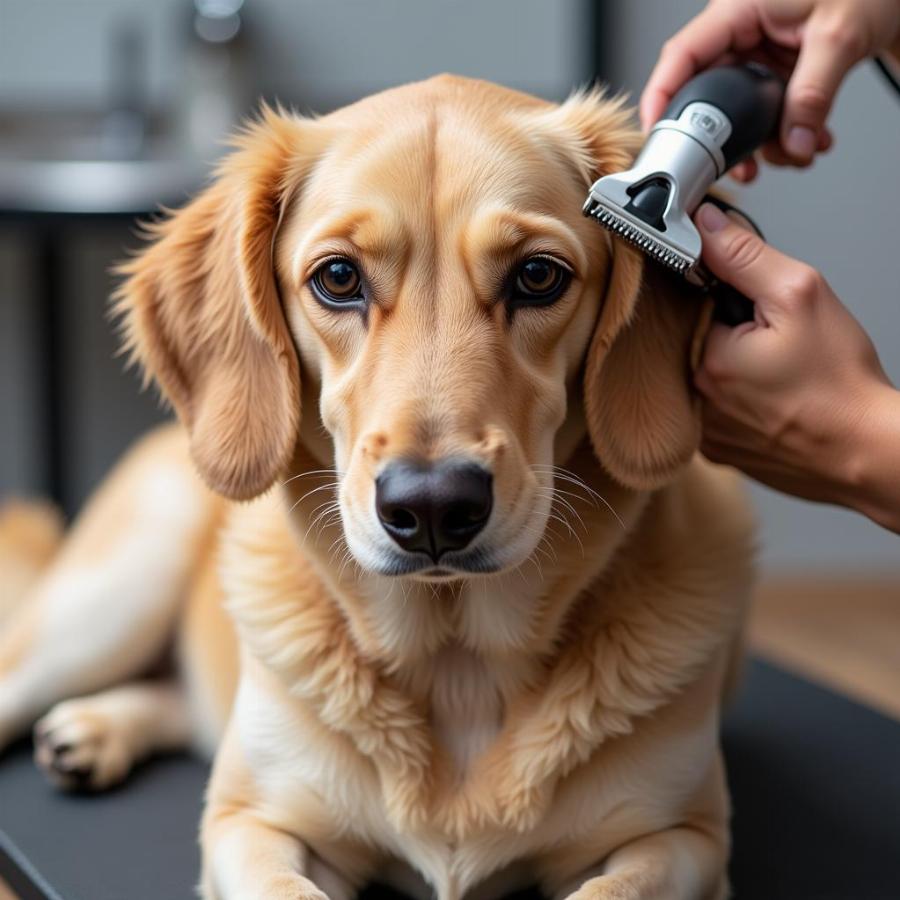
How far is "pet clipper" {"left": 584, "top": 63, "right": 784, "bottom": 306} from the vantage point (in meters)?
1.18

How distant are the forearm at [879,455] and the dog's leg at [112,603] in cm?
85

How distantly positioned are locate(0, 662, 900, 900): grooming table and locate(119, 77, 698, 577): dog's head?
15.9 inches

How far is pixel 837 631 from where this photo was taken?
11.5 feet

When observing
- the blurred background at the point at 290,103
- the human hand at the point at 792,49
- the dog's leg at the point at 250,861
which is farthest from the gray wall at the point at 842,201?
the dog's leg at the point at 250,861

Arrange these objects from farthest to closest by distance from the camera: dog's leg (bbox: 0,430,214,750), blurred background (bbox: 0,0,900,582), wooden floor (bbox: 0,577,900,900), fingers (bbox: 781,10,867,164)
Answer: blurred background (bbox: 0,0,900,582)
wooden floor (bbox: 0,577,900,900)
dog's leg (bbox: 0,430,214,750)
fingers (bbox: 781,10,867,164)

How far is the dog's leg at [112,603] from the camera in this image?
1717 mm

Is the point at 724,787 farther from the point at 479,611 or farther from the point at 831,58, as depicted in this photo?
the point at 831,58

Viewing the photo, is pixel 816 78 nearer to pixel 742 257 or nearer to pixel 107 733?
pixel 742 257

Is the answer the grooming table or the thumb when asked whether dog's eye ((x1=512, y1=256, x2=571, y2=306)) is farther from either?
the grooming table

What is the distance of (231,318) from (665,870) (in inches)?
26.1

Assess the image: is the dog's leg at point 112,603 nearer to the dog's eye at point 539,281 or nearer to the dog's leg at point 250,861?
the dog's leg at point 250,861

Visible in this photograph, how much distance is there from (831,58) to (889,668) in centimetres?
214

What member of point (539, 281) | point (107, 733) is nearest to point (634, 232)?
point (539, 281)

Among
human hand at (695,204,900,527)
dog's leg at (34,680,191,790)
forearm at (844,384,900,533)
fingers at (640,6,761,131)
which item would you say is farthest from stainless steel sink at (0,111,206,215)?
forearm at (844,384,900,533)
